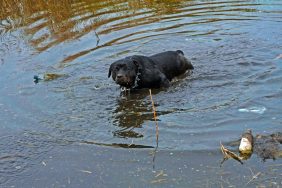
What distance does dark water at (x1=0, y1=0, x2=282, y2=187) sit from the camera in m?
6.98

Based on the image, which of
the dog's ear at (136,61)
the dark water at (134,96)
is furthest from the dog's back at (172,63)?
the dog's ear at (136,61)

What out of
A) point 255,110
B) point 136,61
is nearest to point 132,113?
point 136,61

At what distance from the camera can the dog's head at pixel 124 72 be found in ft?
32.6

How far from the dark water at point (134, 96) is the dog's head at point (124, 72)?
0.32 metres

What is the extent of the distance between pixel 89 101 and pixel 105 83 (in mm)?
1200

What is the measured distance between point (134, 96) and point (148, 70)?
64cm

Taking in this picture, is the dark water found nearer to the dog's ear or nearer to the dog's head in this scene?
the dog's head

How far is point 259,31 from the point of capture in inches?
524

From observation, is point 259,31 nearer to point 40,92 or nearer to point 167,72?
point 167,72

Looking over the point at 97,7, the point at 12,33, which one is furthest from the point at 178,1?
the point at 12,33

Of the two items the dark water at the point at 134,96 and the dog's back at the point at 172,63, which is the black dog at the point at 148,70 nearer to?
the dog's back at the point at 172,63

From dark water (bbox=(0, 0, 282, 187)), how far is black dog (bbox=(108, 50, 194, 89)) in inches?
9.8

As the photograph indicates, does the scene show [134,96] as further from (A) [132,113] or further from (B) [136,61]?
(A) [132,113]

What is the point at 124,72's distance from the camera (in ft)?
32.7
